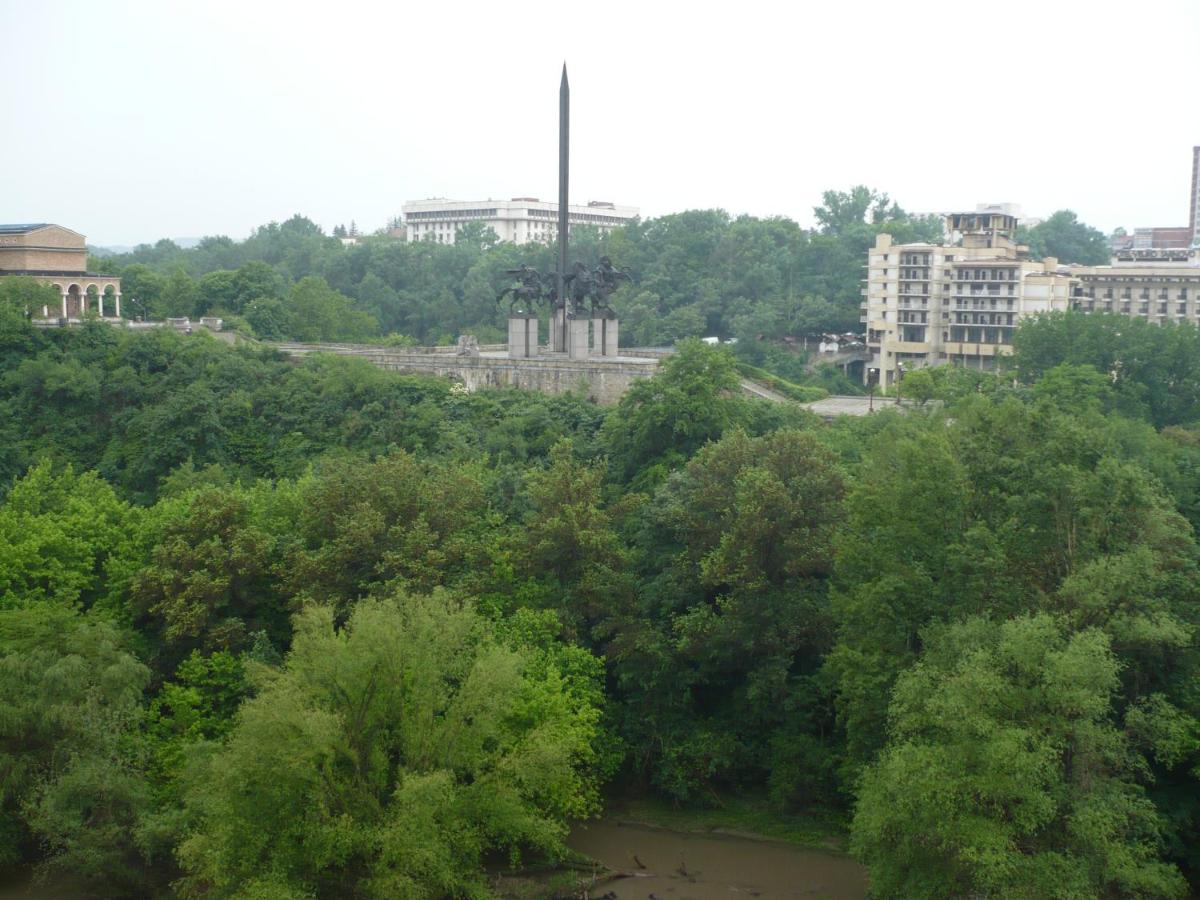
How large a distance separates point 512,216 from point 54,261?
264ft

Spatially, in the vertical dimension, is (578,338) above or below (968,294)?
below

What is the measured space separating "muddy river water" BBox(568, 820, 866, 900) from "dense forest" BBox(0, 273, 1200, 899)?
3.62 feet

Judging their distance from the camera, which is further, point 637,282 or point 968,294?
point 637,282

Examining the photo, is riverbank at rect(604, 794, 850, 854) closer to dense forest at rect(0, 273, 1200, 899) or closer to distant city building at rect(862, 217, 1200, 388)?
dense forest at rect(0, 273, 1200, 899)

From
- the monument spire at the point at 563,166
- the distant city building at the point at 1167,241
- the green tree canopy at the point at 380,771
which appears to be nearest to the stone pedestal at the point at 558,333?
the monument spire at the point at 563,166

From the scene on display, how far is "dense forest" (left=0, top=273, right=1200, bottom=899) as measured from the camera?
1902cm

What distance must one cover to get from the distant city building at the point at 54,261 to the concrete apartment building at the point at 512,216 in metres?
74.8

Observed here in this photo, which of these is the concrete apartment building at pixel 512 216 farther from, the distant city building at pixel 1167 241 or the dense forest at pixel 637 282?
the distant city building at pixel 1167 241

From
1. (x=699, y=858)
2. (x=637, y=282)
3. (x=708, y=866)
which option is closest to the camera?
(x=708, y=866)

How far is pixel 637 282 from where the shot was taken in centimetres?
7306

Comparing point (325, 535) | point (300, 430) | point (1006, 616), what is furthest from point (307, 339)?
point (1006, 616)

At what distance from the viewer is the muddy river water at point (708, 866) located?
22484 mm

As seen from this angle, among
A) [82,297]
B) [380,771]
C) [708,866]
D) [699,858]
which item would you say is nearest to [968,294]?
[82,297]

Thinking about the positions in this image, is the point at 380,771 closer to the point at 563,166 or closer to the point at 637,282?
the point at 563,166
